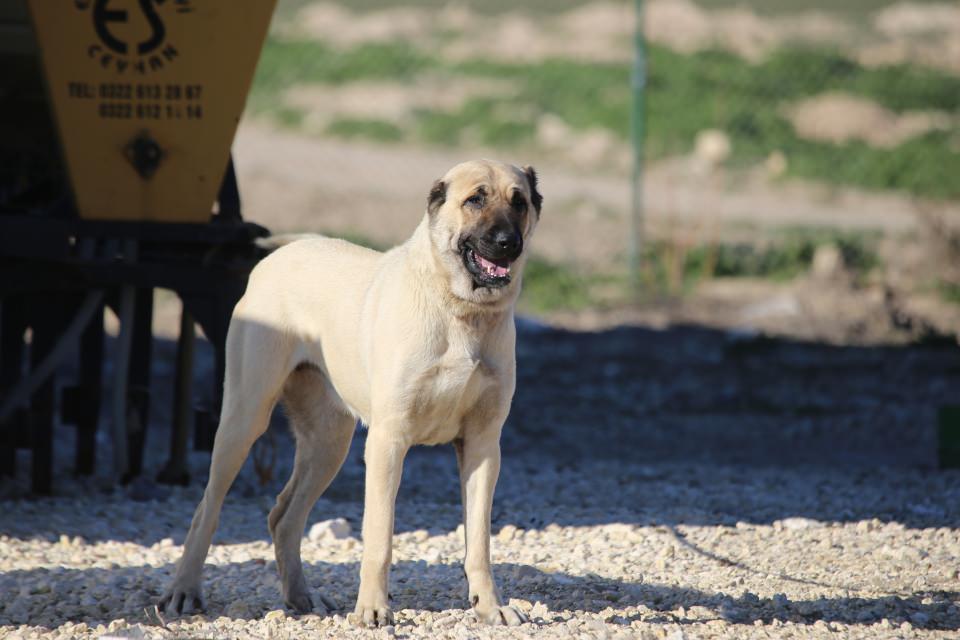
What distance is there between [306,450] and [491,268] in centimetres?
134

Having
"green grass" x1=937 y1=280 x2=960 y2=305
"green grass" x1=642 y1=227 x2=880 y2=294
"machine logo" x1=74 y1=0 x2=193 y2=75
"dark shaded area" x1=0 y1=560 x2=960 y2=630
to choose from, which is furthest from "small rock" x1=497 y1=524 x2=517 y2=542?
"green grass" x1=937 y1=280 x2=960 y2=305

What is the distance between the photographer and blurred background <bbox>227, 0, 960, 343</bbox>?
556 inches

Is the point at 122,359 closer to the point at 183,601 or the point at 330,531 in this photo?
the point at 330,531

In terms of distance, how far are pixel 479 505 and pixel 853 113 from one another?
63.2ft

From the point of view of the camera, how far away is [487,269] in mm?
4695

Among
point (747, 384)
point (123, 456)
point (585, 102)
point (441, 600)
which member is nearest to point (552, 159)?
point (585, 102)

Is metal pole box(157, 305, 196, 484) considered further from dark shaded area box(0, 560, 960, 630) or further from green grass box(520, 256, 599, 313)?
green grass box(520, 256, 599, 313)

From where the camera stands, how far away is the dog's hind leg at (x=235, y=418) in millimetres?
5367

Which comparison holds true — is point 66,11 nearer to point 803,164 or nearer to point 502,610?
point 502,610

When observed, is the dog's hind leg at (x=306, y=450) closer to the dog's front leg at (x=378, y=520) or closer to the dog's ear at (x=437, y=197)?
the dog's front leg at (x=378, y=520)

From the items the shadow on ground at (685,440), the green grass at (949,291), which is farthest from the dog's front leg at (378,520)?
the green grass at (949,291)

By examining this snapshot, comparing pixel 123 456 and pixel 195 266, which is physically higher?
pixel 195 266

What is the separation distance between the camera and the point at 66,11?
6.93 metres

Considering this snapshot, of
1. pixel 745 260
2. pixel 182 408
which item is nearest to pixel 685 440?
pixel 182 408
